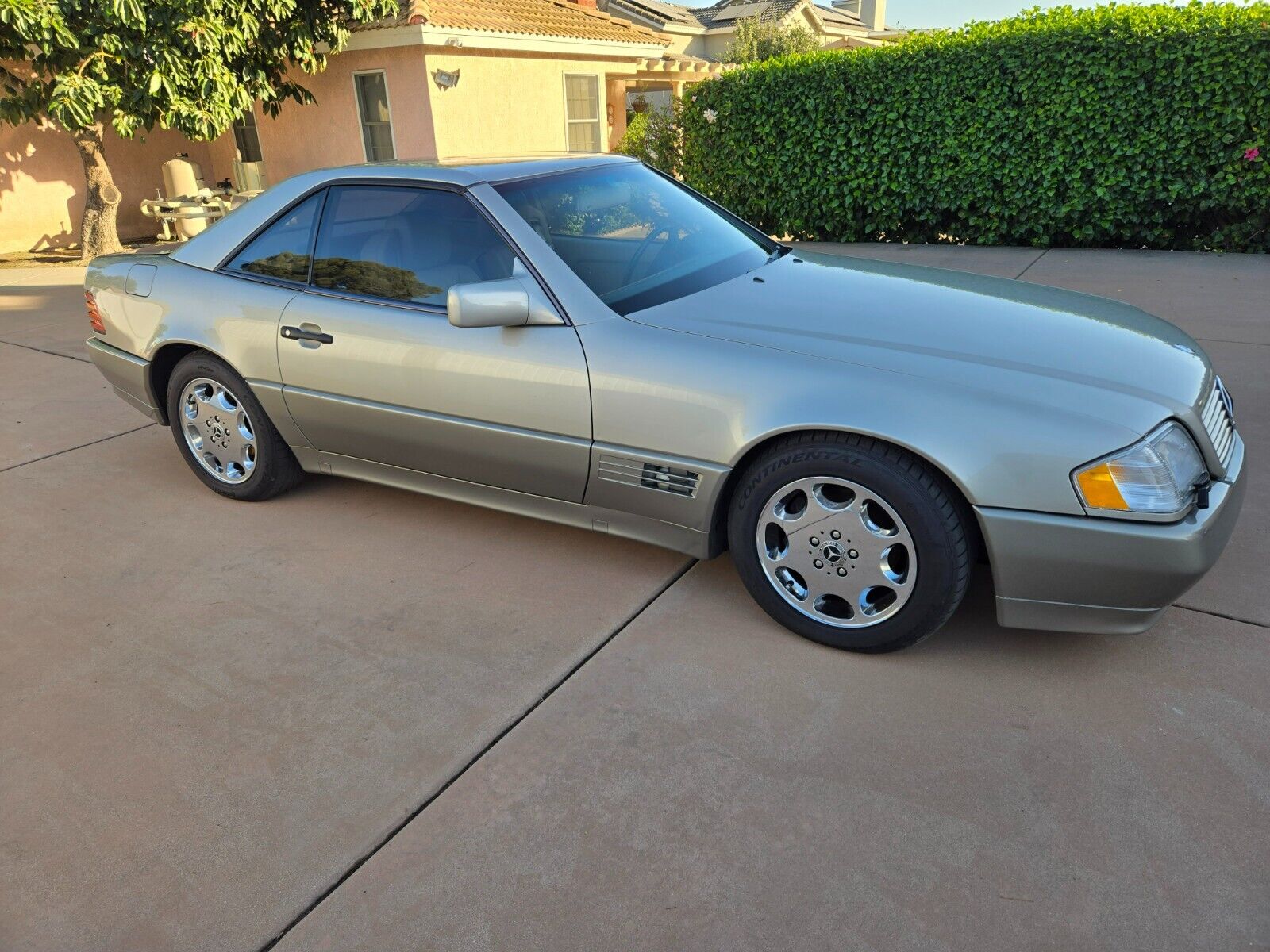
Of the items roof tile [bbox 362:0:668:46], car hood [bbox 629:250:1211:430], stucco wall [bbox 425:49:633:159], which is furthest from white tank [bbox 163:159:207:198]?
car hood [bbox 629:250:1211:430]

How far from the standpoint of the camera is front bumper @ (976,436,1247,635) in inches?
101

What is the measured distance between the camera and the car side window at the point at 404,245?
3.52 metres

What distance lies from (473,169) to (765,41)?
29.8 metres

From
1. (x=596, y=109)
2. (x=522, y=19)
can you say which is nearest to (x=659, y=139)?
(x=522, y=19)

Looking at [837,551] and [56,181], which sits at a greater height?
[837,551]

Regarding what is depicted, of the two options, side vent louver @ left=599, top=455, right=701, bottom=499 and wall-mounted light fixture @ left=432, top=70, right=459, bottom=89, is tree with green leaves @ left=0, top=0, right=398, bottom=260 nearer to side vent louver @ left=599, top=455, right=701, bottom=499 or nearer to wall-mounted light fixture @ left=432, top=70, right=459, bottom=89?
wall-mounted light fixture @ left=432, top=70, right=459, bottom=89

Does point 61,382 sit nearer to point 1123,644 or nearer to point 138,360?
point 138,360

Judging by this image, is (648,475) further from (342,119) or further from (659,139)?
(342,119)

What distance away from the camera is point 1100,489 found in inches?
101

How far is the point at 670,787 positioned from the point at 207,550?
2.42 m

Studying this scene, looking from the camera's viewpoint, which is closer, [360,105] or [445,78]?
[445,78]

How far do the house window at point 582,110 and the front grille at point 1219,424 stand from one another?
13.3 m

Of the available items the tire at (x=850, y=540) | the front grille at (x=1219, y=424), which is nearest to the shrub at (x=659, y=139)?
the front grille at (x=1219, y=424)

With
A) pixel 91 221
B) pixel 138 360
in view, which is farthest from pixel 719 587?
pixel 91 221
